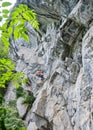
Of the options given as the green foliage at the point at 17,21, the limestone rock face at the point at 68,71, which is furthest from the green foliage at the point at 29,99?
the green foliage at the point at 17,21

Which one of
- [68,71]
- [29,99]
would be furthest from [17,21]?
[29,99]

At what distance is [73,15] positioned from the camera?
9.77 metres

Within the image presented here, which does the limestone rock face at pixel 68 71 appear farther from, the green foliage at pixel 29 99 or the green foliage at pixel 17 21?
the green foliage at pixel 17 21

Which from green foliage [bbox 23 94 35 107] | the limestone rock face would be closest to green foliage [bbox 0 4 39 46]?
the limestone rock face

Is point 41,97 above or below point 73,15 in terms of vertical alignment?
below

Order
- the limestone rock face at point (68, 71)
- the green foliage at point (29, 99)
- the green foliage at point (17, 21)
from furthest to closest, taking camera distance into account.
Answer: the green foliage at point (29, 99) → the limestone rock face at point (68, 71) → the green foliage at point (17, 21)

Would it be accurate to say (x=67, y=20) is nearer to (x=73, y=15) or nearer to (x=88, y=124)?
(x=73, y=15)

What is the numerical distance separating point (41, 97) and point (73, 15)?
4906 mm

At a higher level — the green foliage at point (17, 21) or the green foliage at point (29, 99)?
the green foliage at point (17, 21)


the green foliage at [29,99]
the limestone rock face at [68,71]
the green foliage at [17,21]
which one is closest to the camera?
the green foliage at [17,21]

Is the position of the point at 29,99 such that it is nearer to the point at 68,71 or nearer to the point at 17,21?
the point at 68,71

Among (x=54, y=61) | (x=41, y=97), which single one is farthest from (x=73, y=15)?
(x=41, y=97)

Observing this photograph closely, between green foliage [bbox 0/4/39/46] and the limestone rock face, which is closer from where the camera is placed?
green foliage [bbox 0/4/39/46]

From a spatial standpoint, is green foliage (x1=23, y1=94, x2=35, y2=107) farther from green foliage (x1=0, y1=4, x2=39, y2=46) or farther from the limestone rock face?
green foliage (x1=0, y1=4, x2=39, y2=46)
